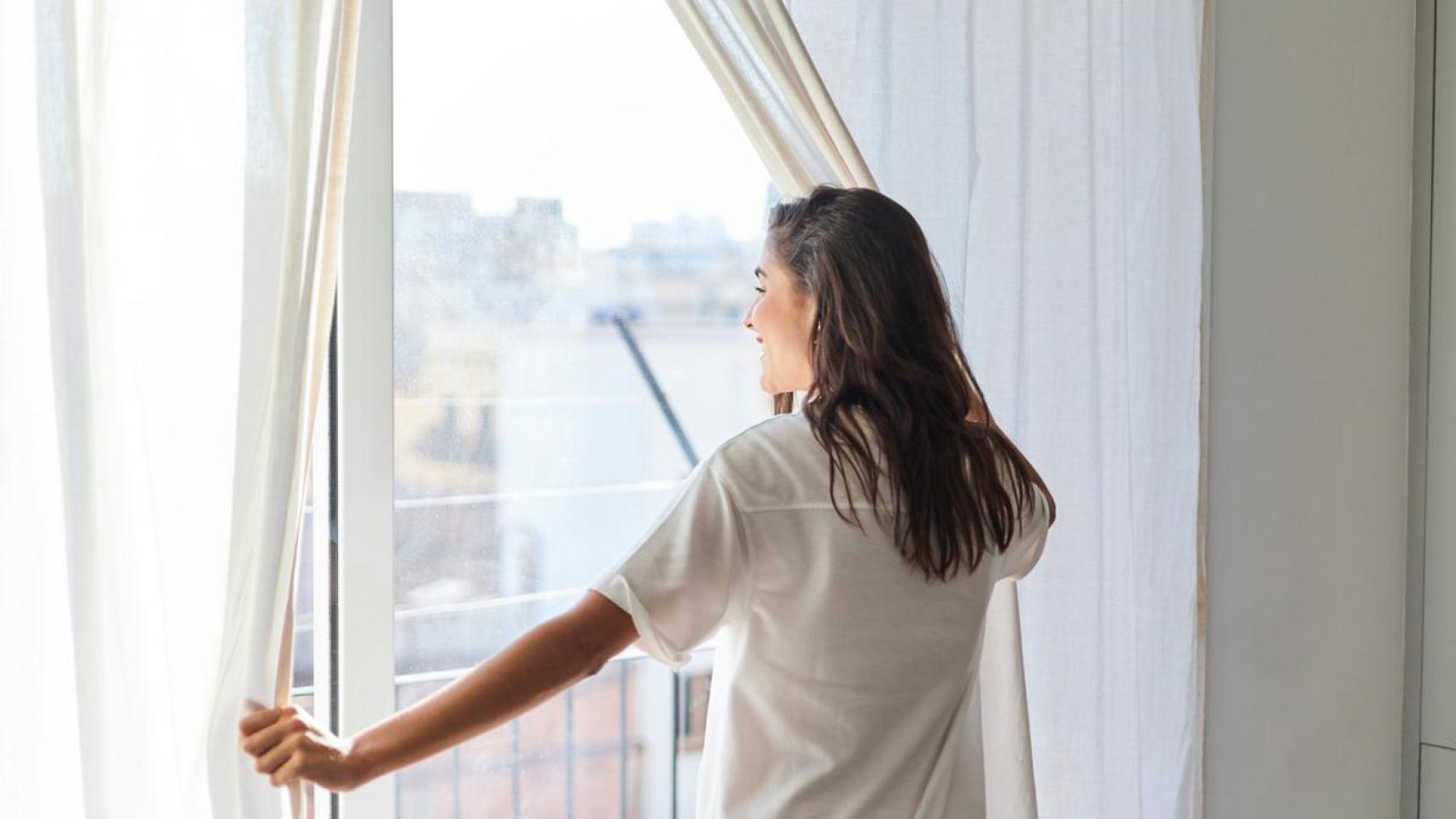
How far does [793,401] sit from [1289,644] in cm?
132

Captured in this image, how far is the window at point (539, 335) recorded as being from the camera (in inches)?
63.4

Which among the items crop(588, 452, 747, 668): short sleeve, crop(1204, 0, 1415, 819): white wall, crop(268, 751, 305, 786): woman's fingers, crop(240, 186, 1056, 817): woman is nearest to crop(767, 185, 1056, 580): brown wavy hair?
crop(240, 186, 1056, 817): woman

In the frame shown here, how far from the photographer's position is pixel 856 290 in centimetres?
130

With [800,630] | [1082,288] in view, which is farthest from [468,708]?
[1082,288]

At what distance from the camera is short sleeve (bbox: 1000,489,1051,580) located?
1415 mm

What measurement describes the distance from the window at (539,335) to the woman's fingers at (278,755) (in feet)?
1.18

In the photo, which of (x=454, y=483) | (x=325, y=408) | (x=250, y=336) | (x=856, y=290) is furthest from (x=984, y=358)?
(x=250, y=336)

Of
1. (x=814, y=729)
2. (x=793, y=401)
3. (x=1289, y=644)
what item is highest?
(x=793, y=401)

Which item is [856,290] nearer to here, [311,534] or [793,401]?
[793,401]

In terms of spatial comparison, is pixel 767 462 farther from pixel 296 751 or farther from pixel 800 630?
pixel 296 751

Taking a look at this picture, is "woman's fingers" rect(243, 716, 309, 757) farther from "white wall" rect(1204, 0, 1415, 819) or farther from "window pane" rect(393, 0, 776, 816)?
"white wall" rect(1204, 0, 1415, 819)

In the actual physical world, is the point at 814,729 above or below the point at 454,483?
below

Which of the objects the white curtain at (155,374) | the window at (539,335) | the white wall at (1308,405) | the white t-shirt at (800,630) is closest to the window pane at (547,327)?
the window at (539,335)

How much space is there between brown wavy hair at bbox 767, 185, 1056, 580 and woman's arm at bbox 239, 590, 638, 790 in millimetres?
266
